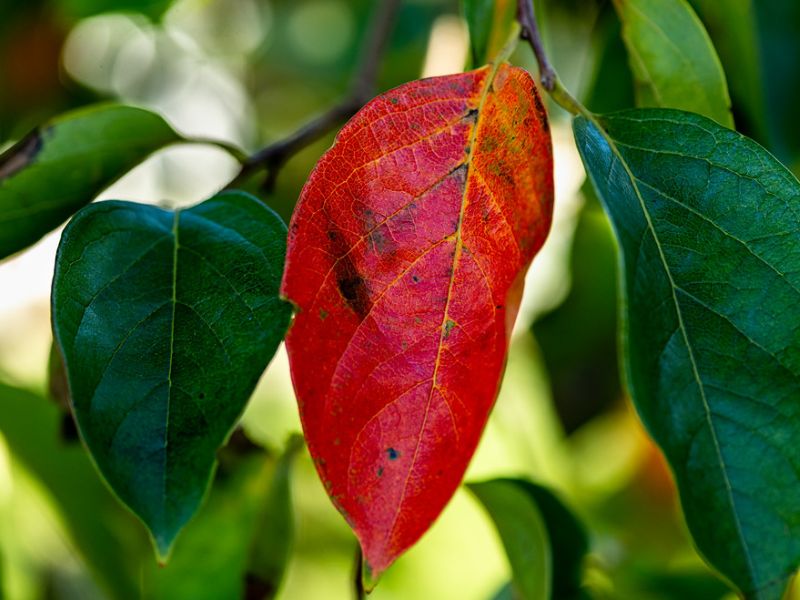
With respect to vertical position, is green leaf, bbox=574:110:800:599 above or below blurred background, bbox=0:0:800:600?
above

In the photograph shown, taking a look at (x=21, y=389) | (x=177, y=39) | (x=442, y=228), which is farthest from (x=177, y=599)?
(x=177, y=39)

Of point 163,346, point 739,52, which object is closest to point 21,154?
point 163,346

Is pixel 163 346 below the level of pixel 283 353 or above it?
above

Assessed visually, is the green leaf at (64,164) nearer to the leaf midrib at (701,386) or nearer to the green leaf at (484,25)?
the green leaf at (484,25)

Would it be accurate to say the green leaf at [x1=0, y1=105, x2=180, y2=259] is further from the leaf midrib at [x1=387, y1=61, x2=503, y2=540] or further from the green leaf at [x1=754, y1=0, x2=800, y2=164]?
the green leaf at [x1=754, y1=0, x2=800, y2=164]

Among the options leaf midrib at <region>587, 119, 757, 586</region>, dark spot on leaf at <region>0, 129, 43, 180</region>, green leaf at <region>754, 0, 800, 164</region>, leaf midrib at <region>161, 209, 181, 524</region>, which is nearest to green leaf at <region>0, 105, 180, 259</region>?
dark spot on leaf at <region>0, 129, 43, 180</region>

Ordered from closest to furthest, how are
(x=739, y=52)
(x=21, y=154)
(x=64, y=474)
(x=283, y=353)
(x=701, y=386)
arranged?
(x=701, y=386) → (x=21, y=154) → (x=739, y=52) → (x=64, y=474) → (x=283, y=353)

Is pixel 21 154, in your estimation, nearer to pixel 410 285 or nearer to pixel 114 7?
pixel 410 285

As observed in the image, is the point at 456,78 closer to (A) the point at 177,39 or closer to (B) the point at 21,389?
(B) the point at 21,389
